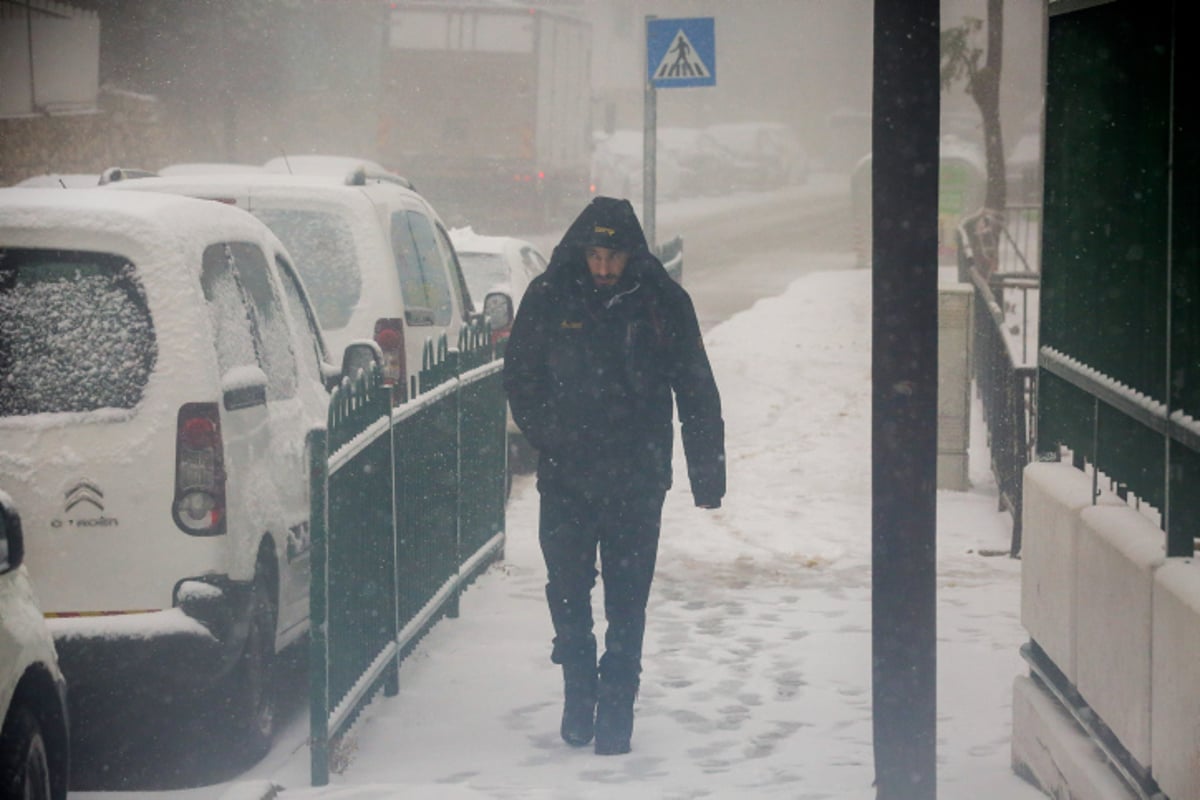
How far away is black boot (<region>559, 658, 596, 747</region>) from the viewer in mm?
6973

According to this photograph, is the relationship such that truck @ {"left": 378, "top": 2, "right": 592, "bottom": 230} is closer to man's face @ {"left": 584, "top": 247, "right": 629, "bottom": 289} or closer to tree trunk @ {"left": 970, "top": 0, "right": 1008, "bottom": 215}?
tree trunk @ {"left": 970, "top": 0, "right": 1008, "bottom": 215}

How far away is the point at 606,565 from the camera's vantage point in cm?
694

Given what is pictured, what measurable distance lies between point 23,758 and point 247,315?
100.0 inches

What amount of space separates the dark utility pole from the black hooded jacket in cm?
171

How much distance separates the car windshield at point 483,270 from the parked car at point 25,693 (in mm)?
10112

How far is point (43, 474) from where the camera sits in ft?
20.8

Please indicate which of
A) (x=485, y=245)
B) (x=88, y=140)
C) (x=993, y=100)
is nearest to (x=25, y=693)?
(x=485, y=245)

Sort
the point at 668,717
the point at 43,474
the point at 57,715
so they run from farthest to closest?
the point at 668,717
the point at 43,474
the point at 57,715

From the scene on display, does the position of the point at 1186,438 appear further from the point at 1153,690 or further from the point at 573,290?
the point at 573,290

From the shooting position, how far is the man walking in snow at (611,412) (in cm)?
681

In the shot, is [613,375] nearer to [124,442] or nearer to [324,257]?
[124,442]

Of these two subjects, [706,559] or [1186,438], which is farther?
[706,559]

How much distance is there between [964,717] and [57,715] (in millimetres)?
3369

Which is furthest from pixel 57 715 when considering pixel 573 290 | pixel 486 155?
pixel 486 155
